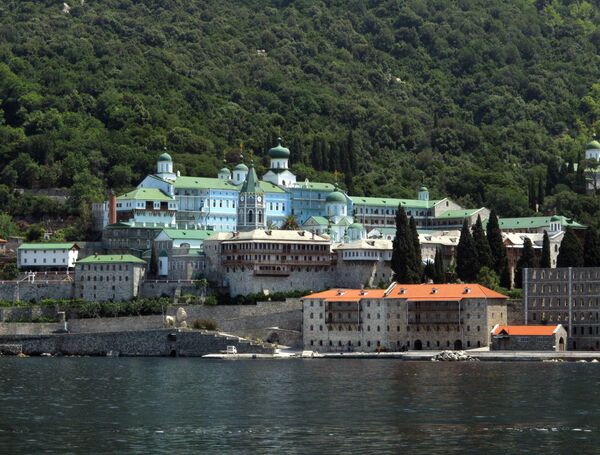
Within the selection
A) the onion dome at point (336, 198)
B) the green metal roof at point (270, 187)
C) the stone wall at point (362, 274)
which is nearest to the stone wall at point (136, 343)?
the stone wall at point (362, 274)

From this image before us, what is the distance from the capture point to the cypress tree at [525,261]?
133 metres

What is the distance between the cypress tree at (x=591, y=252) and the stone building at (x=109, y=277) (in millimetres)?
32345

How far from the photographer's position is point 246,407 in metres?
83.9

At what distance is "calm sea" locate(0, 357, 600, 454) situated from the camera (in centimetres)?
7069

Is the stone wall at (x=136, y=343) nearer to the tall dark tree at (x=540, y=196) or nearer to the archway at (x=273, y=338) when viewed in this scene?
the archway at (x=273, y=338)

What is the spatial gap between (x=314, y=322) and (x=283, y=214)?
2834 centimetres

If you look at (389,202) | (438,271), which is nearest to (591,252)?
(438,271)

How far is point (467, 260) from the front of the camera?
13262 centimetres

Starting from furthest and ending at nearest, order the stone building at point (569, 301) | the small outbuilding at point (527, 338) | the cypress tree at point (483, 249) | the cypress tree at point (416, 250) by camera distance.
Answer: the cypress tree at point (483, 249)
the cypress tree at point (416, 250)
the stone building at point (569, 301)
the small outbuilding at point (527, 338)

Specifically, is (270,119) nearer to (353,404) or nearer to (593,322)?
(593,322)

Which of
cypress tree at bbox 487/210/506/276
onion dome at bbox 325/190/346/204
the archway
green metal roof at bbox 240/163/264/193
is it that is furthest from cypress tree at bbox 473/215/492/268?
onion dome at bbox 325/190/346/204

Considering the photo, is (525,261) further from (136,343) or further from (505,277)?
(136,343)

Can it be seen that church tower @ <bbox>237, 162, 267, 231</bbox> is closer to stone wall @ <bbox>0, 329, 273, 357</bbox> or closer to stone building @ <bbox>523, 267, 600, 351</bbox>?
stone wall @ <bbox>0, 329, 273, 357</bbox>

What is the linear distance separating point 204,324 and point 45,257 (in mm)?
17075
